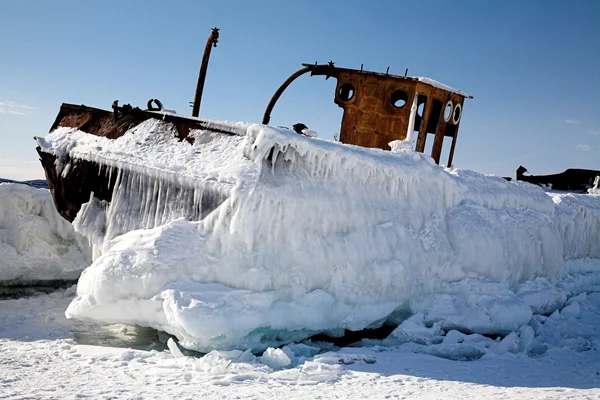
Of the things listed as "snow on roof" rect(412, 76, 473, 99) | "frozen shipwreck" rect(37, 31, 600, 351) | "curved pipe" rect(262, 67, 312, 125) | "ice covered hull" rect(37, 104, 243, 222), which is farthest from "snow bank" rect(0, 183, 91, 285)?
"snow on roof" rect(412, 76, 473, 99)

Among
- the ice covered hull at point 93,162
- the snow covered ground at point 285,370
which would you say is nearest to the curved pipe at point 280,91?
the ice covered hull at point 93,162

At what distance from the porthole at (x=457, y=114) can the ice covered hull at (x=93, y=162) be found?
5.98 m

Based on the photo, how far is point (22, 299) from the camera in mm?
6785

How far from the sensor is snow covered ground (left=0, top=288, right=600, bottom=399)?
11.8ft

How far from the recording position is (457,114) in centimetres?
1005

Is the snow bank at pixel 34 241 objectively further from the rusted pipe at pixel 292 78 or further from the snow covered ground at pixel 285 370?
the rusted pipe at pixel 292 78

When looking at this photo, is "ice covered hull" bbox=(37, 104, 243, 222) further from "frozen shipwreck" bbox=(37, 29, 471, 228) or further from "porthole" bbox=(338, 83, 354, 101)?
"porthole" bbox=(338, 83, 354, 101)

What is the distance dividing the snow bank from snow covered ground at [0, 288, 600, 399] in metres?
2.29

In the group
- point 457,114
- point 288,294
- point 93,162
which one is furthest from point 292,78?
point 288,294

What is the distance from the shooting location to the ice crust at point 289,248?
4535 mm

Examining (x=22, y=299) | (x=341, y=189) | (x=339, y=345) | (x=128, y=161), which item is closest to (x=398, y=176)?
(x=341, y=189)

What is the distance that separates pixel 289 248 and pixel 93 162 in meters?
2.77

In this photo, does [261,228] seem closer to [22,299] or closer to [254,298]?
[254,298]

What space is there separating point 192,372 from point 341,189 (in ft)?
7.85
